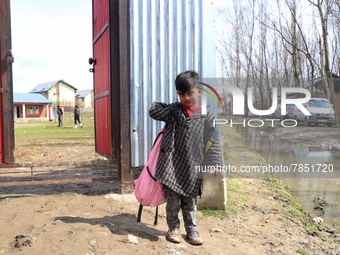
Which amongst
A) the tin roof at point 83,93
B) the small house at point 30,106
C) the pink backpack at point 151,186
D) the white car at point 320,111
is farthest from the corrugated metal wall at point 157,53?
the tin roof at point 83,93

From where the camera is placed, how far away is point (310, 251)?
12.4ft

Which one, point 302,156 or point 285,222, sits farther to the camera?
point 302,156

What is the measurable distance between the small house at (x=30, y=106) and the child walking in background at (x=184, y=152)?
45.5 meters

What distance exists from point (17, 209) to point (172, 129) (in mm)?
2279

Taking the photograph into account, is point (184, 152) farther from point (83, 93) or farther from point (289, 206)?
point (83, 93)

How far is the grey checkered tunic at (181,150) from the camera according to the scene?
10.8 ft

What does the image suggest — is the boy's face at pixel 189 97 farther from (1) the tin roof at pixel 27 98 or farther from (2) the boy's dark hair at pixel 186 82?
(1) the tin roof at pixel 27 98

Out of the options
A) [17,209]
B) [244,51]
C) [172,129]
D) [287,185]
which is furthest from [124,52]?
[244,51]

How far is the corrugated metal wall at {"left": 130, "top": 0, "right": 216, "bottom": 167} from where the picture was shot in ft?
15.3

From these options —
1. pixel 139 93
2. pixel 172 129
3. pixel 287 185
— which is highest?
pixel 139 93

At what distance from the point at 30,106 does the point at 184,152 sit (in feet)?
154

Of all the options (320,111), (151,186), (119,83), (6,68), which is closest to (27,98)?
(320,111)

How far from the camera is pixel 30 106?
45969mm

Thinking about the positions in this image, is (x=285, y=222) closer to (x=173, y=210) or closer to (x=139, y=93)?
(x=173, y=210)
